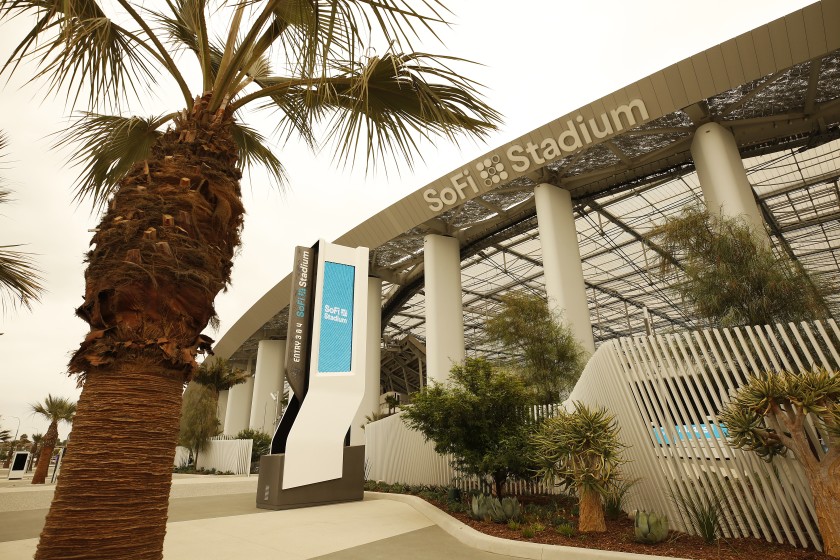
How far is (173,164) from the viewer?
2.50 m

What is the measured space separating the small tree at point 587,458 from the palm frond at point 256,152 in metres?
4.59

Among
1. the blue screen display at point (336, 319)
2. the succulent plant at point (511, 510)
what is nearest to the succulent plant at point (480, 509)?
the succulent plant at point (511, 510)

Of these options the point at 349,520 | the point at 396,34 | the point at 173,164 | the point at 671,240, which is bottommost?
the point at 349,520

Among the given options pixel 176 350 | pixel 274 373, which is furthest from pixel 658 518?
pixel 274 373

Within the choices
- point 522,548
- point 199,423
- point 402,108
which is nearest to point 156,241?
point 402,108

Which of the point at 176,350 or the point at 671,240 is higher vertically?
the point at 671,240

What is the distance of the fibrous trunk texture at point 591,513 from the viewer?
562 cm

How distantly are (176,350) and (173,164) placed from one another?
3.34 feet

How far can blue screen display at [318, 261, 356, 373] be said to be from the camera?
9969mm

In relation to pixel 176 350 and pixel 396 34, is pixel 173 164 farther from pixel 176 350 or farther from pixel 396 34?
pixel 396 34

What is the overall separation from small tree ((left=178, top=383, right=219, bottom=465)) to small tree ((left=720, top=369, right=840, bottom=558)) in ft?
71.5

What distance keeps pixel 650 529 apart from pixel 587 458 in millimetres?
1081

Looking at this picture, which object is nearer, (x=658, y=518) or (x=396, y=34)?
(x=396, y=34)

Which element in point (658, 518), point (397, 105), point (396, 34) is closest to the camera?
point (396, 34)
